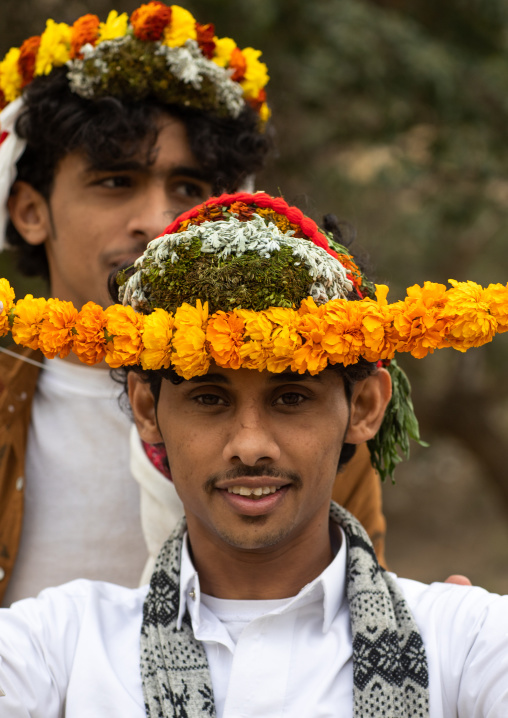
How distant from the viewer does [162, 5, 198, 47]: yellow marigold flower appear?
3.57 m

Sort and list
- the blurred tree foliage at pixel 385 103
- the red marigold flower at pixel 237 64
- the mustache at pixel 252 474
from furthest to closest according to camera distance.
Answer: the blurred tree foliage at pixel 385 103
the red marigold flower at pixel 237 64
the mustache at pixel 252 474

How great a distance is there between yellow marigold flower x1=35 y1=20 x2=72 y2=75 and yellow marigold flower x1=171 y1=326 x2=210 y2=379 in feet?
6.41

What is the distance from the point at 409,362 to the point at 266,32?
3640 millimetres

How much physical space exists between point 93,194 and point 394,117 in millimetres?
3022

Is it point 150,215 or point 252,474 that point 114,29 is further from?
point 252,474

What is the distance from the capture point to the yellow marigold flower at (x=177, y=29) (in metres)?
3.57

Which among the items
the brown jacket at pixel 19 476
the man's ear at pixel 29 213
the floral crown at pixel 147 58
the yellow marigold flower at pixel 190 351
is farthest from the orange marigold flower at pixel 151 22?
the yellow marigold flower at pixel 190 351

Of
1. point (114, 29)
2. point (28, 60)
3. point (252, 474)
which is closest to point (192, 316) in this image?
point (252, 474)

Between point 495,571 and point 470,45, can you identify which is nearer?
point 470,45

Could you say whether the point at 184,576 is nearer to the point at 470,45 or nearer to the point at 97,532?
the point at 97,532

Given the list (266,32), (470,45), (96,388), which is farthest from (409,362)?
(96,388)

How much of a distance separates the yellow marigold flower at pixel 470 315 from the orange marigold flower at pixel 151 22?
1.95 m

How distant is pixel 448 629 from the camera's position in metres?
2.29

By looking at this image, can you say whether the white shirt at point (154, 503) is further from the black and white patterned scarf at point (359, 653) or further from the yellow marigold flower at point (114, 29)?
the yellow marigold flower at point (114, 29)
